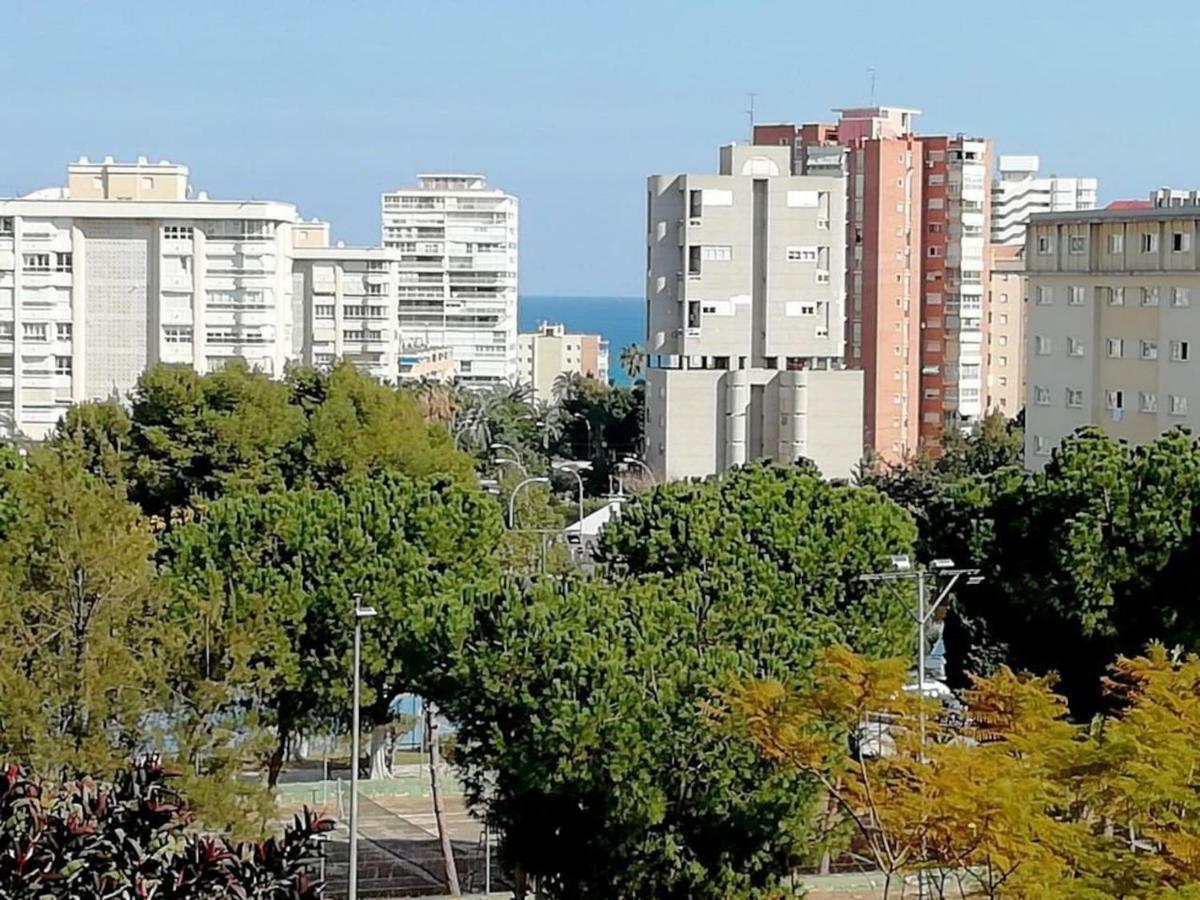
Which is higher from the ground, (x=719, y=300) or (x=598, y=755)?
(x=719, y=300)

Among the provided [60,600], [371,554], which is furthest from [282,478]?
[60,600]

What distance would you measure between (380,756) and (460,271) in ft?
275

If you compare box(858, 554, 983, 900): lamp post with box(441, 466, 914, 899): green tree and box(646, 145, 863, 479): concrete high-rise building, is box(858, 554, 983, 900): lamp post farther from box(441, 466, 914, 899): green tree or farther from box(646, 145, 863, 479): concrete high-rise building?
box(646, 145, 863, 479): concrete high-rise building

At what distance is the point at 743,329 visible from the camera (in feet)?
207

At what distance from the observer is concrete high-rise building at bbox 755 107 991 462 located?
73938mm

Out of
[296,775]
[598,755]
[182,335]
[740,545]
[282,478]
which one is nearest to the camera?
[598,755]

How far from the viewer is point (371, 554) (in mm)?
24422

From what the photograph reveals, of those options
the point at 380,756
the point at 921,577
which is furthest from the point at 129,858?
the point at 380,756

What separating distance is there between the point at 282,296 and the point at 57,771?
203 ft

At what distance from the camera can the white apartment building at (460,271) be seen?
11094cm

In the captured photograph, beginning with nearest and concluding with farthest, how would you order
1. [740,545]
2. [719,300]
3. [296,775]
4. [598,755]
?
[598,755] → [740,545] → [296,775] → [719,300]

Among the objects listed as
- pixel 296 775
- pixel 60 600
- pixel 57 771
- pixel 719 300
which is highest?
pixel 719 300

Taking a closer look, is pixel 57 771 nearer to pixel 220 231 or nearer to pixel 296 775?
pixel 296 775

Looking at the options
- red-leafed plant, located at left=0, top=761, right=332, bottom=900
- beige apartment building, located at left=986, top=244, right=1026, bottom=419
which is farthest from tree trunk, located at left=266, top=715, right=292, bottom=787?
beige apartment building, located at left=986, top=244, right=1026, bottom=419
